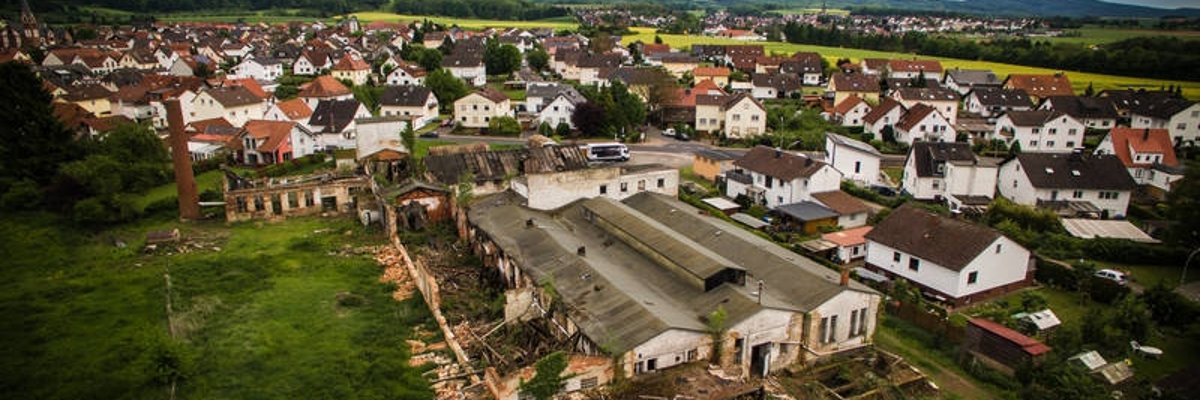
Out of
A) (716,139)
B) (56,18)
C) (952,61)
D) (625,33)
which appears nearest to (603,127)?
(716,139)

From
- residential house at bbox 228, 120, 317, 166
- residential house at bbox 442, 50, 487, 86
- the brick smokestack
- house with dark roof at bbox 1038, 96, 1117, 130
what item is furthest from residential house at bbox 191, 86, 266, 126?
house with dark roof at bbox 1038, 96, 1117, 130

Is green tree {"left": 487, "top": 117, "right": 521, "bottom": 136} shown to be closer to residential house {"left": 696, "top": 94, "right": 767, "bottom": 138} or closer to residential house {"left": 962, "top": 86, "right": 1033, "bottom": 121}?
residential house {"left": 696, "top": 94, "right": 767, "bottom": 138}

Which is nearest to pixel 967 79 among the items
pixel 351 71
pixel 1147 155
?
pixel 1147 155

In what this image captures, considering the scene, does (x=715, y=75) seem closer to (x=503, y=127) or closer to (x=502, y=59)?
(x=502, y=59)

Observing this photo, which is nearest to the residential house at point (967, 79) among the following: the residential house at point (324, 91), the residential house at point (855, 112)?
the residential house at point (855, 112)

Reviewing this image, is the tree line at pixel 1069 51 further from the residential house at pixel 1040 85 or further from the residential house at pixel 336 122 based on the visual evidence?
the residential house at pixel 336 122

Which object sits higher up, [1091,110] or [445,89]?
[445,89]
